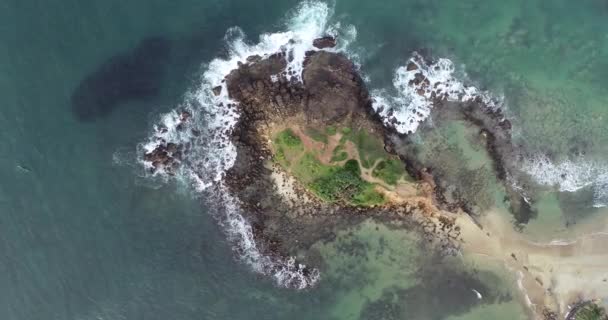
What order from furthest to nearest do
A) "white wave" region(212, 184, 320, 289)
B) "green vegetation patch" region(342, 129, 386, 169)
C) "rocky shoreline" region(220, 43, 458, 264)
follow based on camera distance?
"white wave" region(212, 184, 320, 289) < "rocky shoreline" region(220, 43, 458, 264) < "green vegetation patch" region(342, 129, 386, 169)

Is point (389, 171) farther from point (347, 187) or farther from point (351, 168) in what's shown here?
point (347, 187)

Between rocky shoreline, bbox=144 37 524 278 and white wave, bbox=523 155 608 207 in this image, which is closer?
rocky shoreline, bbox=144 37 524 278

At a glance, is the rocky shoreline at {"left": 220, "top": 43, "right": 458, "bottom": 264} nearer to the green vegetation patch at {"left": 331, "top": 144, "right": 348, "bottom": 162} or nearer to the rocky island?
the rocky island

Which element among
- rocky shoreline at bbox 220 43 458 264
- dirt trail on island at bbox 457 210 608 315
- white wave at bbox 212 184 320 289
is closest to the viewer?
rocky shoreline at bbox 220 43 458 264

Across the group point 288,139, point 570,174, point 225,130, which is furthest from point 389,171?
point 570,174

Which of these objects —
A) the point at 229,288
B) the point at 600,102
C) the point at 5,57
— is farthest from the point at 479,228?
the point at 5,57

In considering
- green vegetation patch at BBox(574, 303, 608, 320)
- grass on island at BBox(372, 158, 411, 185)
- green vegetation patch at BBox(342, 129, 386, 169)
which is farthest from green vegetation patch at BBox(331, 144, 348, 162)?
green vegetation patch at BBox(574, 303, 608, 320)
